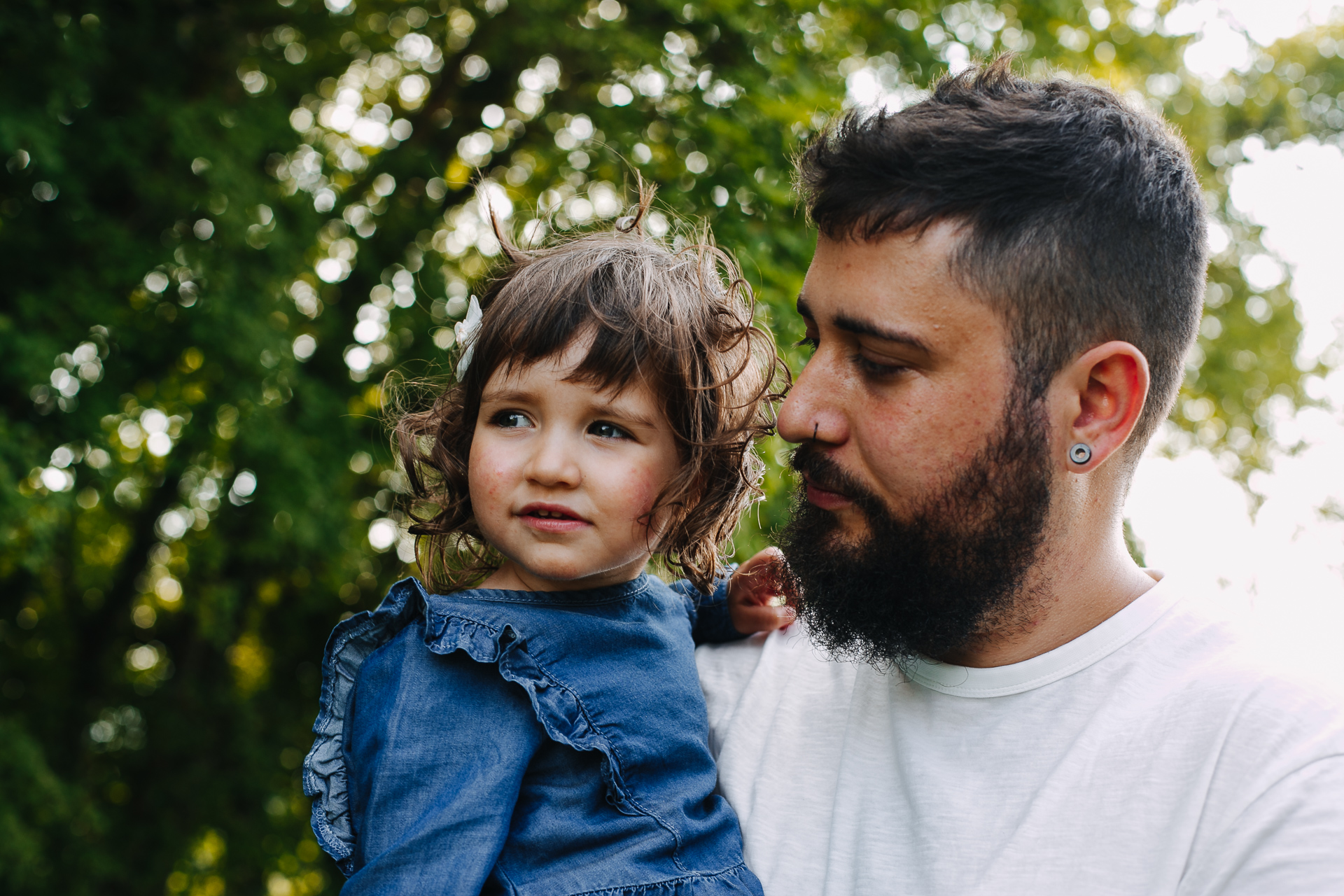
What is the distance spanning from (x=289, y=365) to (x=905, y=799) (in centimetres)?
460

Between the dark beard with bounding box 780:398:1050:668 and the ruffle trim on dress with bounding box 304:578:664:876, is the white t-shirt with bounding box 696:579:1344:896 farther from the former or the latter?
the ruffle trim on dress with bounding box 304:578:664:876

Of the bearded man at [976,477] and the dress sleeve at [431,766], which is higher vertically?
the bearded man at [976,477]

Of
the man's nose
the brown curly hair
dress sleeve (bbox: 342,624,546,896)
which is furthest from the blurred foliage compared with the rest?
dress sleeve (bbox: 342,624,546,896)

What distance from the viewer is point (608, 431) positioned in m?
1.96

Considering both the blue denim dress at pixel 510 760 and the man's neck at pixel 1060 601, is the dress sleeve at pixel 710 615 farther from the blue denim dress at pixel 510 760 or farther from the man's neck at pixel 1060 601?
the man's neck at pixel 1060 601

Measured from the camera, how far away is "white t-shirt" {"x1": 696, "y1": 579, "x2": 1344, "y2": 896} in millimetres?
1384

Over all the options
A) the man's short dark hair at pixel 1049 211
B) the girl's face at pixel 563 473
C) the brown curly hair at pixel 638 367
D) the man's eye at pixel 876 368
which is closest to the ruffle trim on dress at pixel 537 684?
the girl's face at pixel 563 473

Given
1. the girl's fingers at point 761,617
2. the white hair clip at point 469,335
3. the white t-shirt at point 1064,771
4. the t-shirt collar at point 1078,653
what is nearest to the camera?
the white t-shirt at point 1064,771

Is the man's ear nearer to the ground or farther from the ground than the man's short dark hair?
nearer to the ground

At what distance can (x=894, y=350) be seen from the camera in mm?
1761

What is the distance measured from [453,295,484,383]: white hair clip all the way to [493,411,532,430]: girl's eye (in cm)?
19

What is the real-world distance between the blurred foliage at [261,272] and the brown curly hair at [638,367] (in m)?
0.54

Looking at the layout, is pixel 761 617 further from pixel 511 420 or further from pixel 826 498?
pixel 511 420

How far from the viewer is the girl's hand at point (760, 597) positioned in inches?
88.0
